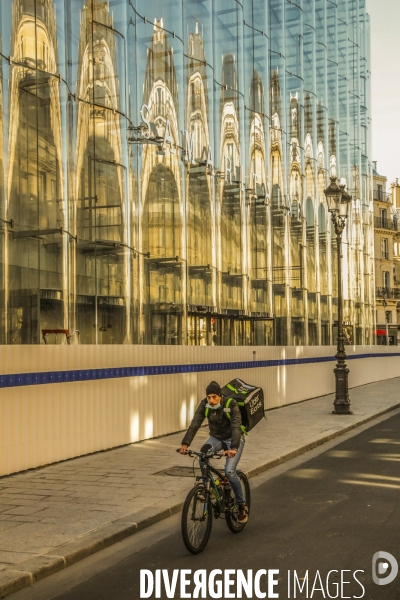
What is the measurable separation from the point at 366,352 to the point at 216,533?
26096 mm


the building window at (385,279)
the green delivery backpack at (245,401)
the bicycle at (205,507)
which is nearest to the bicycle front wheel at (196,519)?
the bicycle at (205,507)

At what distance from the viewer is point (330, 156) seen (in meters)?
42.8

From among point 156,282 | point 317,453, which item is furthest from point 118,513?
point 156,282

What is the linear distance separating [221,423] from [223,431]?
91 millimetres

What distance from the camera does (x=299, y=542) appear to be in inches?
272

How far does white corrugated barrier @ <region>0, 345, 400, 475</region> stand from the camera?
1038 centimetres

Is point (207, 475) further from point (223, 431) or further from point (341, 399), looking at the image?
point (341, 399)

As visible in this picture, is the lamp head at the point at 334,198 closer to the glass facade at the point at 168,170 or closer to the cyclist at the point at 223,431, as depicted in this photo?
the glass facade at the point at 168,170

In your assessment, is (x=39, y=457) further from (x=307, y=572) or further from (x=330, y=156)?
(x=330, y=156)

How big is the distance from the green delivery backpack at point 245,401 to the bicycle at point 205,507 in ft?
1.56

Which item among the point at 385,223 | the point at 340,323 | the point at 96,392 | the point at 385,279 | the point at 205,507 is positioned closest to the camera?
the point at 205,507

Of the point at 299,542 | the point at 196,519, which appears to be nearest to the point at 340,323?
the point at 299,542

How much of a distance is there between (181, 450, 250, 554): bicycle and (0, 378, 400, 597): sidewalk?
0.89m

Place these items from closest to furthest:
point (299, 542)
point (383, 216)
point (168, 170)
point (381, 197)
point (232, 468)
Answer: point (299, 542) → point (232, 468) → point (168, 170) → point (381, 197) → point (383, 216)
